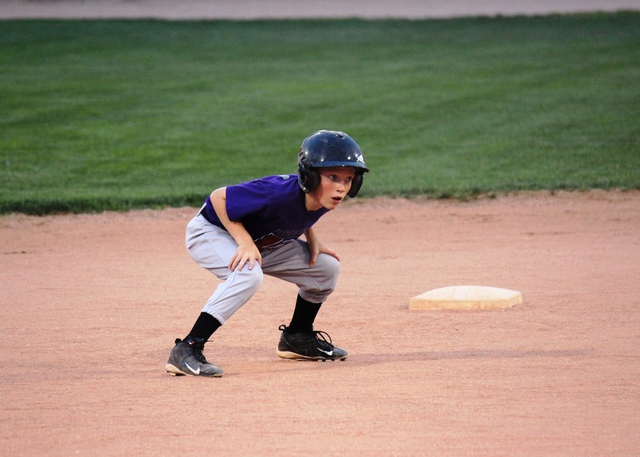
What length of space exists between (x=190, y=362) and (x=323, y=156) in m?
1.23

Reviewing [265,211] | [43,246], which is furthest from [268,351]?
[43,246]

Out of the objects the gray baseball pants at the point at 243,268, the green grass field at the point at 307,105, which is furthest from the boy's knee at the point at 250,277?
the green grass field at the point at 307,105

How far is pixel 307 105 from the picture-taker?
623 inches

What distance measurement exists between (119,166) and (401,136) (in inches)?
172

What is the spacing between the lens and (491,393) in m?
4.15

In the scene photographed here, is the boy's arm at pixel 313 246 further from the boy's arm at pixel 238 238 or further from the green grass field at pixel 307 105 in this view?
the green grass field at pixel 307 105

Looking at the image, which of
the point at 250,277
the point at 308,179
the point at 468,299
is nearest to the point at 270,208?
the point at 308,179

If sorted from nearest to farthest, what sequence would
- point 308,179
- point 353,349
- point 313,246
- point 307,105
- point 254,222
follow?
point 308,179, point 254,222, point 313,246, point 353,349, point 307,105

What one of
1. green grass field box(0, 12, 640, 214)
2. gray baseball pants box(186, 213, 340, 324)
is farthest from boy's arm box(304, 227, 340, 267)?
green grass field box(0, 12, 640, 214)

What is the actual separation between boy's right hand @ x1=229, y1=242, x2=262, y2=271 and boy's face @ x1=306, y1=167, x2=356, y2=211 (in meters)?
0.39

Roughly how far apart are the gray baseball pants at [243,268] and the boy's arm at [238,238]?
4cm

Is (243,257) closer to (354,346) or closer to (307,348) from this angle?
(307,348)

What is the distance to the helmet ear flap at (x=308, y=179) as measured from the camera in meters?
4.55

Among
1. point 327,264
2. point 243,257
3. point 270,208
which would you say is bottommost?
point 327,264
